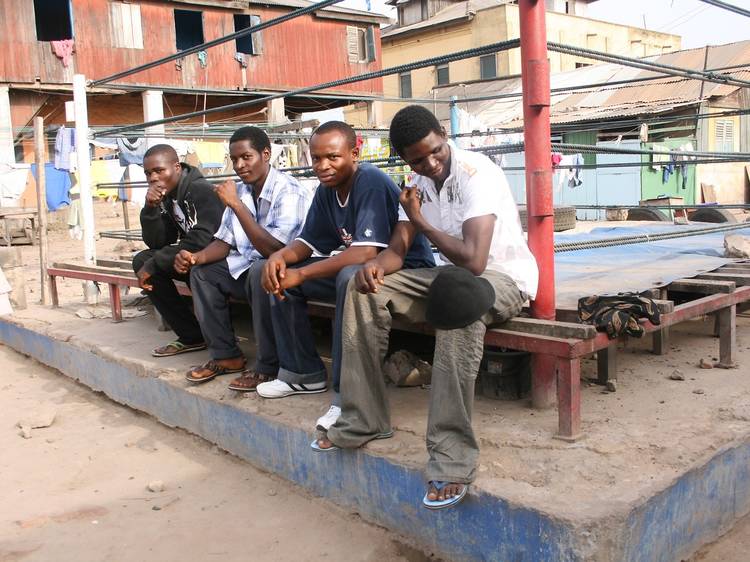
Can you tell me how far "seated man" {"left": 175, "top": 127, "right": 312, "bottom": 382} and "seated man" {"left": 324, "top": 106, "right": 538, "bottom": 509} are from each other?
0.89m

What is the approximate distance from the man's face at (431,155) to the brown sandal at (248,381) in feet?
4.13

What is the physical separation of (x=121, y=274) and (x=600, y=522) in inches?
146

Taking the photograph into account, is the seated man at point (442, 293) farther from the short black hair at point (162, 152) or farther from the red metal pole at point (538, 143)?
the short black hair at point (162, 152)

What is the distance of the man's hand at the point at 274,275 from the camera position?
9.40 feet

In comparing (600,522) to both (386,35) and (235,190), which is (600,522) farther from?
(386,35)

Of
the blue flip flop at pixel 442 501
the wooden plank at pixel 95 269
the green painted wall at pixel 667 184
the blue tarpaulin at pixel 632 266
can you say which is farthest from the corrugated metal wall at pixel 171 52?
the blue flip flop at pixel 442 501

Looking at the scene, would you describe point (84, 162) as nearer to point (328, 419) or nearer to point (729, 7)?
point (328, 419)

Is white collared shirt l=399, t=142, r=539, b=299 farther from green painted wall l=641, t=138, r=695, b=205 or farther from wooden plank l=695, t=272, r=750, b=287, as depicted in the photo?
green painted wall l=641, t=138, r=695, b=205

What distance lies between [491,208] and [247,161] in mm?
1451

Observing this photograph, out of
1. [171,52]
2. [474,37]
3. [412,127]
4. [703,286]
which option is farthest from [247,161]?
[474,37]

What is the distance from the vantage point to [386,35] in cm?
3003

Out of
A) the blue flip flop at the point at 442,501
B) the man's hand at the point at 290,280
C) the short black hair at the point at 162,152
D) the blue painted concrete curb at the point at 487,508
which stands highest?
the short black hair at the point at 162,152

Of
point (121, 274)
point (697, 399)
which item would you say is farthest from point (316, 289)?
point (121, 274)

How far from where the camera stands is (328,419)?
263 centimetres
